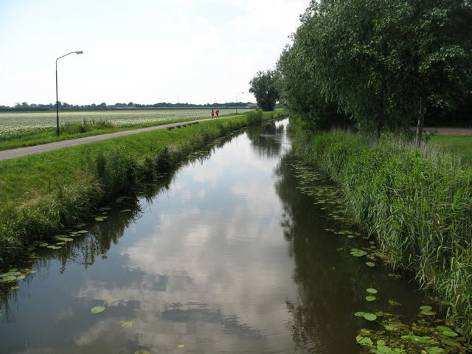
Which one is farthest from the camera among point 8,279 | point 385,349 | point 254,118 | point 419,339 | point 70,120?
point 70,120

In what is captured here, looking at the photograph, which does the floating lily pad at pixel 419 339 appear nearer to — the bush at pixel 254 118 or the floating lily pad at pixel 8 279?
the floating lily pad at pixel 8 279

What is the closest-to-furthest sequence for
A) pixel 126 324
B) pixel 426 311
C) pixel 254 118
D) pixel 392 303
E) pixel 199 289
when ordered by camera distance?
pixel 126 324 → pixel 426 311 → pixel 392 303 → pixel 199 289 → pixel 254 118

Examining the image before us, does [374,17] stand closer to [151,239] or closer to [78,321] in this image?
[151,239]

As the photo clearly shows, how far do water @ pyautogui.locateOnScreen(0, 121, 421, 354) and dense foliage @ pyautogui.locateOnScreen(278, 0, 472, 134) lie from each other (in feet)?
18.8

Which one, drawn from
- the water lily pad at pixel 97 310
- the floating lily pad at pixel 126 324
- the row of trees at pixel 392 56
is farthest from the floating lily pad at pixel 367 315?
the row of trees at pixel 392 56

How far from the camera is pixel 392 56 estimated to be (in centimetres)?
1560

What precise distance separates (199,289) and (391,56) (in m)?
11.2

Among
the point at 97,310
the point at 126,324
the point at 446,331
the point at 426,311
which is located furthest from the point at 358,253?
the point at 97,310

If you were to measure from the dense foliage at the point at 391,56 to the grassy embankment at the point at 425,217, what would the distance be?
4006 mm

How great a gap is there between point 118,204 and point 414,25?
1342 cm

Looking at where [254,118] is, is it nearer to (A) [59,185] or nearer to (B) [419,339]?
(A) [59,185]

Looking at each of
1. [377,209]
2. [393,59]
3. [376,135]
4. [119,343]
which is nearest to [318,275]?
[377,209]

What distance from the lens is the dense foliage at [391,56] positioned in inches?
618

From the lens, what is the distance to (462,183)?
9.11 meters
